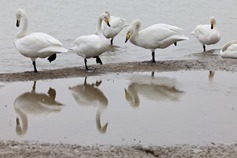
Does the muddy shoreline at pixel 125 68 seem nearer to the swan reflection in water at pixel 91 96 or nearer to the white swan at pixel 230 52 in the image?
the white swan at pixel 230 52

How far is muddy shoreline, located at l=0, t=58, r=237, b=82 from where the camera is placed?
1222 cm

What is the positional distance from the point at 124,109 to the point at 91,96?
43.8 inches

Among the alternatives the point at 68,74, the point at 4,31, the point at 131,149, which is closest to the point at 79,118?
the point at 131,149

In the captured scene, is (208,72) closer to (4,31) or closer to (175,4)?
(4,31)

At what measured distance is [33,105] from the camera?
380 inches

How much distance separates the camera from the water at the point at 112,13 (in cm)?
1638

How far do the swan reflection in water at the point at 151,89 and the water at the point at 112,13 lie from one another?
13.1 feet

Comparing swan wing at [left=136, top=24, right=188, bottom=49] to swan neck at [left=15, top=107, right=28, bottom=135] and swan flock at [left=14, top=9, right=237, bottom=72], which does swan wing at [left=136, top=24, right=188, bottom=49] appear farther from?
swan neck at [left=15, top=107, right=28, bottom=135]

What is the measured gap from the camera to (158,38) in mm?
13562

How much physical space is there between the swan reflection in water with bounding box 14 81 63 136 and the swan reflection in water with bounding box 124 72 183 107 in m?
1.33

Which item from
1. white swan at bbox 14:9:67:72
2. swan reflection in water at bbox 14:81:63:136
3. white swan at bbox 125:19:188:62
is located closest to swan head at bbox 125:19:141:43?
white swan at bbox 125:19:188:62

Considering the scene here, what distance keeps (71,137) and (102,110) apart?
1.50 m

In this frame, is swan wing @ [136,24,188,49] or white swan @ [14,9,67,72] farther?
swan wing @ [136,24,188,49]

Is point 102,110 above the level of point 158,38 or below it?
below
